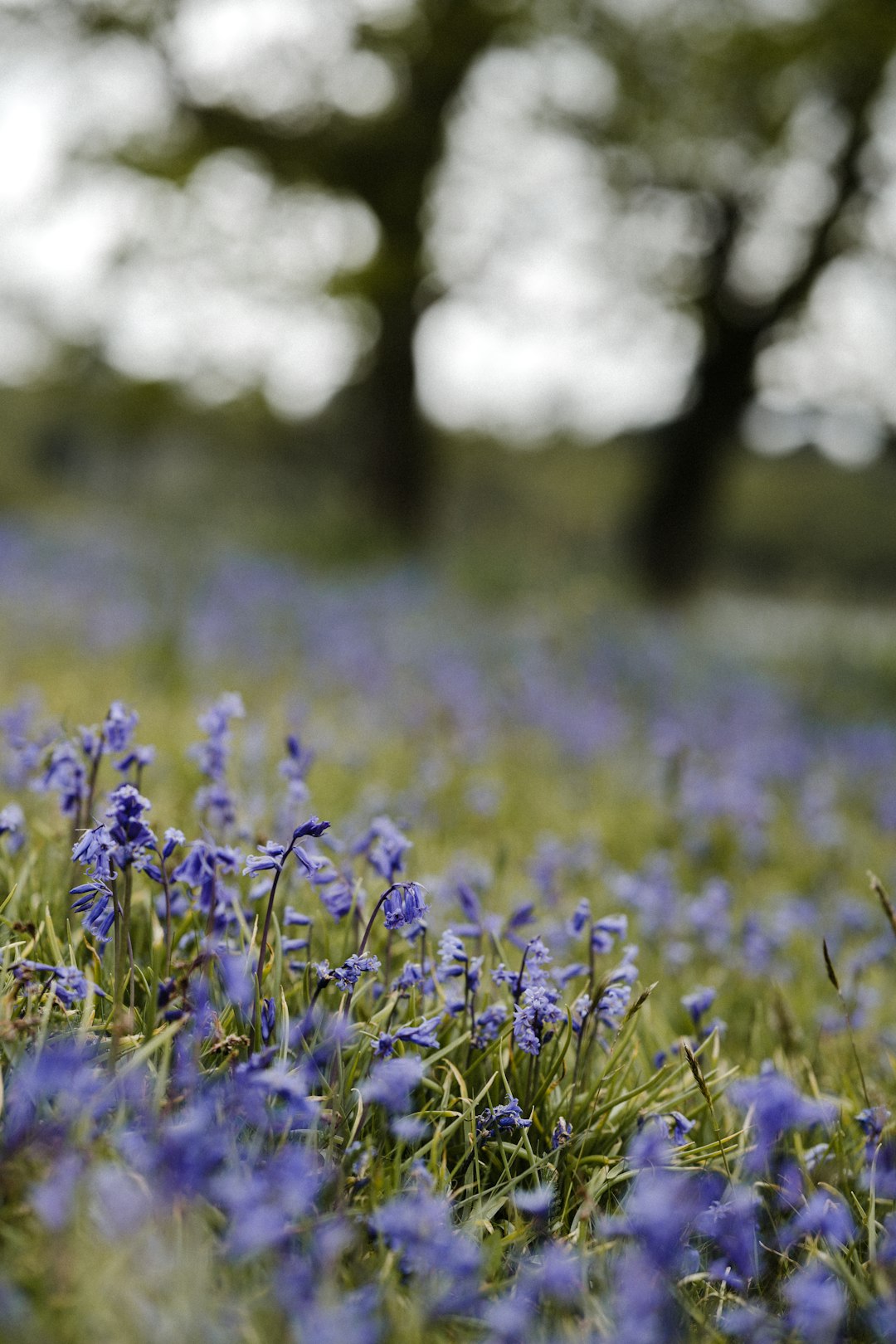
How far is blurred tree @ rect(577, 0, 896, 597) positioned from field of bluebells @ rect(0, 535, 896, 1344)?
11702mm

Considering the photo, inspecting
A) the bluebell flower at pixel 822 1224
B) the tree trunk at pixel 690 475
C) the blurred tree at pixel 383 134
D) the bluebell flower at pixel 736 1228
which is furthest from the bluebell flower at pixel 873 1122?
the tree trunk at pixel 690 475

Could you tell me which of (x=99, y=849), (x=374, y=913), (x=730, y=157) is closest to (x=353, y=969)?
(x=374, y=913)

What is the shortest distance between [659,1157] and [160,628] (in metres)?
5.19

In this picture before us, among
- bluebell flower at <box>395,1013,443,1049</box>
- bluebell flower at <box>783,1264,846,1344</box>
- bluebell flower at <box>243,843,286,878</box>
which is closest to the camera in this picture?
bluebell flower at <box>783,1264,846,1344</box>

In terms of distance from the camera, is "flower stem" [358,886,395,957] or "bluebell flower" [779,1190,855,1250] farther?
"flower stem" [358,886,395,957]

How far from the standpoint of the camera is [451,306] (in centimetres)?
1388

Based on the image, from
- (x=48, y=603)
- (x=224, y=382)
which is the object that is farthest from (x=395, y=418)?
(x=48, y=603)

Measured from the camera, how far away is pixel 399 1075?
1.37 metres

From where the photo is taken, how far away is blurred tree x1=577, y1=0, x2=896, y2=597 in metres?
12.0

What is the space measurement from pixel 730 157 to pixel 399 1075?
14705 millimetres

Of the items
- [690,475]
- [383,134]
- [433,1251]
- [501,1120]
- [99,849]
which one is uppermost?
[383,134]

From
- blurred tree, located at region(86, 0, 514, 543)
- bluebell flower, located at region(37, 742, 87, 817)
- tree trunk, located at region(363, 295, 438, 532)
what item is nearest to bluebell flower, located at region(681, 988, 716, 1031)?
bluebell flower, located at region(37, 742, 87, 817)

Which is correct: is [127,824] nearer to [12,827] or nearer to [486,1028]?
[12,827]

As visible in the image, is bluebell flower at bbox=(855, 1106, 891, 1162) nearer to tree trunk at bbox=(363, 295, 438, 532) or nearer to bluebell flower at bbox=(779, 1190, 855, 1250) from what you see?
bluebell flower at bbox=(779, 1190, 855, 1250)
